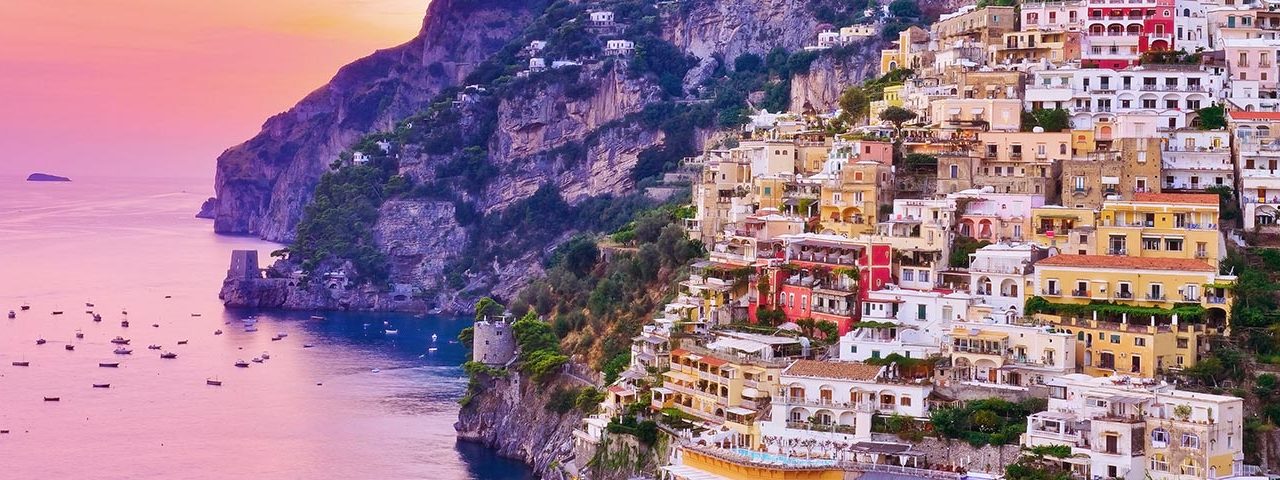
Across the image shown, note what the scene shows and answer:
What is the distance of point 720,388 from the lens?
4762cm

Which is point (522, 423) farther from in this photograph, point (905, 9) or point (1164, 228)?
point (905, 9)

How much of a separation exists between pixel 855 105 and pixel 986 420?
23479mm

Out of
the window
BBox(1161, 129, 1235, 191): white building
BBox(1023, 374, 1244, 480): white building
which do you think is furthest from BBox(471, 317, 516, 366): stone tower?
the window

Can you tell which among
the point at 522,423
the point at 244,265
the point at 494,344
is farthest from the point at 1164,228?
the point at 244,265

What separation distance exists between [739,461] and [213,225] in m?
148

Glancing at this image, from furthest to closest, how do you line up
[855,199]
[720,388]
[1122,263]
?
1. [855,199]
2. [720,388]
3. [1122,263]

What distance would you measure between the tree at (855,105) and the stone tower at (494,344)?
11905 millimetres

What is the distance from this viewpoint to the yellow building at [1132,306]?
4394 cm

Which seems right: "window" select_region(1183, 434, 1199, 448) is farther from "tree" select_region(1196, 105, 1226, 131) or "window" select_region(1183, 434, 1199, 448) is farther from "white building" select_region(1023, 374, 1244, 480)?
"tree" select_region(1196, 105, 1226, 131)

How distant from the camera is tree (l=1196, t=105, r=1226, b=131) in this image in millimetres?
54156

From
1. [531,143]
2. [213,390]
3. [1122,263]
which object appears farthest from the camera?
[531,143]

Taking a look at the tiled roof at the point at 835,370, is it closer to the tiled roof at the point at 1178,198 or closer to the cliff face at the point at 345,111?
the tiled roof at the point at 1178,198

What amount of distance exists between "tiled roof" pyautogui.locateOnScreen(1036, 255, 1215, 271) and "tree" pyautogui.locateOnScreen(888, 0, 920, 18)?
40848 mm

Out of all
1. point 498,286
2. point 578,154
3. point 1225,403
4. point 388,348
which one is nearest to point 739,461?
point 1225,403
